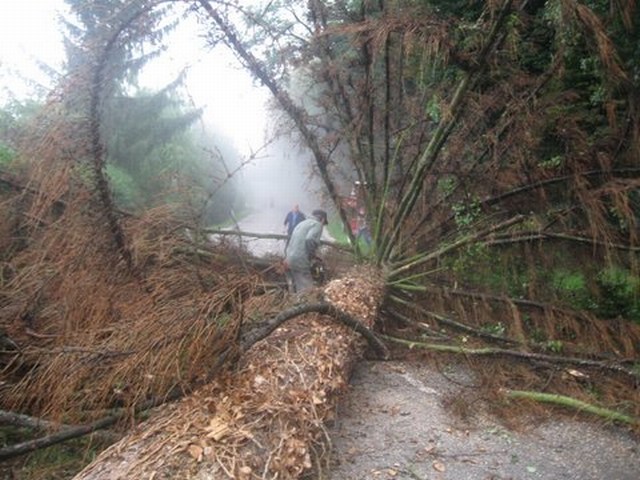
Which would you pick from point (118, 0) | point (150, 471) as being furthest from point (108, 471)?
point (118, 0)

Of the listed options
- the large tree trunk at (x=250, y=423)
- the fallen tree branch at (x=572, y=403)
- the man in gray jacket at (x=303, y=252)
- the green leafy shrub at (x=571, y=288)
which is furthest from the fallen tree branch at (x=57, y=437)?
the green leafy shrub at (x=571, y=288)

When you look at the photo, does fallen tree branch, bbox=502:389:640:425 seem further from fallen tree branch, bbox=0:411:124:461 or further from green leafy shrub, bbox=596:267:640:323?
fallen tree branch, bbox=0:411:124:461

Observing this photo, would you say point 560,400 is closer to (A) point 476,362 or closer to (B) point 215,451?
(A) point 476,362

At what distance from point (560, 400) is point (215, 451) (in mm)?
2938

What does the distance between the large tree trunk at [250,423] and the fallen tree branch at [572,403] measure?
1581 mm

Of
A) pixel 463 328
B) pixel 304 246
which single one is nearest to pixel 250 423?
pixel 463 328

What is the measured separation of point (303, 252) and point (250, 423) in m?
3.60

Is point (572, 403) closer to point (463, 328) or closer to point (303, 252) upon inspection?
point (463, 328)

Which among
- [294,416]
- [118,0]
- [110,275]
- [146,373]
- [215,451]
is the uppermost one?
[118,0]

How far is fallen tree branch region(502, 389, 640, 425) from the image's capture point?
11.9 feet

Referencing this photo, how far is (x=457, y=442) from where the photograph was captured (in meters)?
3.55

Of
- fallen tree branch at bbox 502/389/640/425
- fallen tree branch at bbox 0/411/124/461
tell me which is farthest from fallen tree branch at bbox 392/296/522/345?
fallen tree branch at bbox 0/411/124/461

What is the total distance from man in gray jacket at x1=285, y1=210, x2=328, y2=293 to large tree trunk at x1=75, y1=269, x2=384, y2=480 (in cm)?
228

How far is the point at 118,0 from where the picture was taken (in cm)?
444
